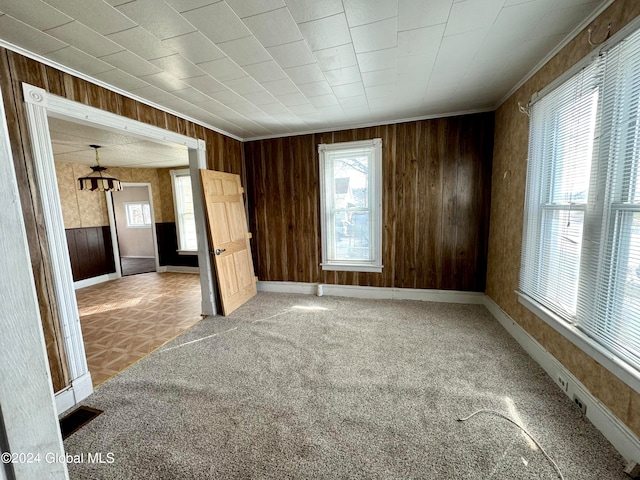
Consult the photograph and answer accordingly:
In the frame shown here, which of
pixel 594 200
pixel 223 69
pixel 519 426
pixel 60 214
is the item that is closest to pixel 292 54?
pixel 223 69

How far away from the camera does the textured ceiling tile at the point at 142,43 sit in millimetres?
1713

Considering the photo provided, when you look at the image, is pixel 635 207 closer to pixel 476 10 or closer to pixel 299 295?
pixel 476 10

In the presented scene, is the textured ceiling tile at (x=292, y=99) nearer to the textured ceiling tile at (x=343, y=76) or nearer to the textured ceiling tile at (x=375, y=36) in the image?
the textured ceiling tile at (x=343, y=76)

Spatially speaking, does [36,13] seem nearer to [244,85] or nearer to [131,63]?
[131,63]

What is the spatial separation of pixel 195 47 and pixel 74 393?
105 inches

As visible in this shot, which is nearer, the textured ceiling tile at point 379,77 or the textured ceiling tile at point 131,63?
the textured ceiling tile at point 131,63

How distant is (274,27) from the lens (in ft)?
5.63

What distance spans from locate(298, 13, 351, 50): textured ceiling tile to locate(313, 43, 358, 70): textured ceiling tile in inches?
2.1

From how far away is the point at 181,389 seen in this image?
210 cm

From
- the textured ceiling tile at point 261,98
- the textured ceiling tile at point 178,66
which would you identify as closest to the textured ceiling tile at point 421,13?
the textured ceiling tile at point 261,98

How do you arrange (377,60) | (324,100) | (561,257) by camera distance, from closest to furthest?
(561,257) → (377,60) → (324,100)

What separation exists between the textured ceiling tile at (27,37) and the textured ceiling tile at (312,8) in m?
1.55

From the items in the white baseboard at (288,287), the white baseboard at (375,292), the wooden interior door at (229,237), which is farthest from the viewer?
the white baseboard at (288,287)

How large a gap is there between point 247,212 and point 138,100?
2.12 m
